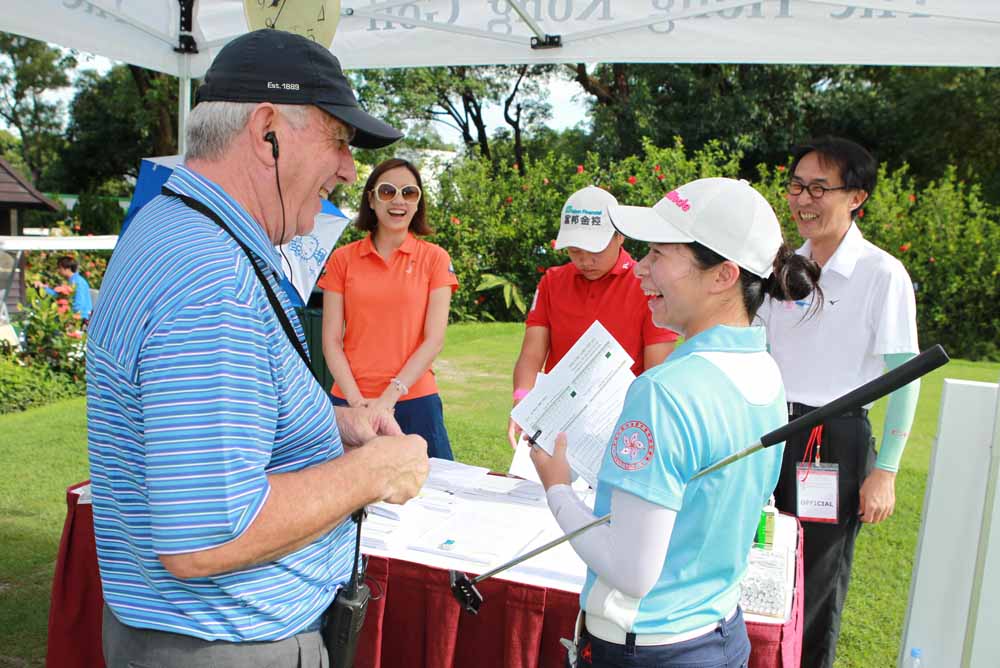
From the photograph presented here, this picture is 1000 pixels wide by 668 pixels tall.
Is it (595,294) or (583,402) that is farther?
(595,294)

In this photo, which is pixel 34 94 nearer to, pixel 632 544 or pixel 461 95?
pixel 461 95

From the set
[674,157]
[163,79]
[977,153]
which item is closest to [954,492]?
[674,157]

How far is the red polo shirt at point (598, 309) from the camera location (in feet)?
10.4

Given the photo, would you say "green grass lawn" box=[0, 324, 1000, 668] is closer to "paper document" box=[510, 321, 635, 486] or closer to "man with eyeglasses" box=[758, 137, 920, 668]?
"man with eyeglasses" box=[758, 137, 920, 668]

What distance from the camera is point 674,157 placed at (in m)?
12.2

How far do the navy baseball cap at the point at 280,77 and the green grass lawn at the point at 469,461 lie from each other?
2.99m

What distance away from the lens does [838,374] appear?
2.67 m

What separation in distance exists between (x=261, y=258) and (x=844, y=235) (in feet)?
7.23

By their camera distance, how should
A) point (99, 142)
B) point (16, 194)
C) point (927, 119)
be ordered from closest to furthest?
1. point (16, 194)
2. point (927, 119)
3. point (99, 142)

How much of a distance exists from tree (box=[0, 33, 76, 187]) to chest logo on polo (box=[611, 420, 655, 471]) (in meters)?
43.2

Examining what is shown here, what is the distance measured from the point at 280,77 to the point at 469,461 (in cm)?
483

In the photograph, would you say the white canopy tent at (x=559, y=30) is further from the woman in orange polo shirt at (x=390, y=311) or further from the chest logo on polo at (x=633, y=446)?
the chest logo on polo at (x=633, y=446)

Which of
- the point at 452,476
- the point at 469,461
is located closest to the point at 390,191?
the point at 452,476

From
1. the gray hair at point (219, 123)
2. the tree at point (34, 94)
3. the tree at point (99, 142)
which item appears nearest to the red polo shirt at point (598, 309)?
the gray hair at point (219, 123)
